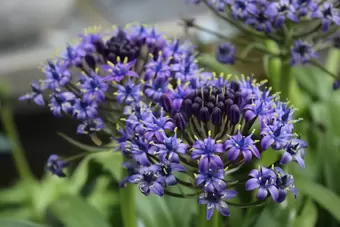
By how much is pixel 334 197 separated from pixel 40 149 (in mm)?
825

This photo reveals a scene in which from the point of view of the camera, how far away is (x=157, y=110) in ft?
1.48

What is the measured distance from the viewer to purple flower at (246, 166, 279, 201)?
379mm

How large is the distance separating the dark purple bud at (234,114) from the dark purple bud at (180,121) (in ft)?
0.13

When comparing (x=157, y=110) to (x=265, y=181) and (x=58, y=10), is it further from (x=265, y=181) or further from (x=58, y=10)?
(x=58, y=10)

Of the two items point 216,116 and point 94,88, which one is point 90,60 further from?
point 216,116

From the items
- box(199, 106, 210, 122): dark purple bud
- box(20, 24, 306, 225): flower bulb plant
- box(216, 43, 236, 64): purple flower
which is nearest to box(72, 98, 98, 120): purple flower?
box(20, 24, 306, 225): flower bulb plant

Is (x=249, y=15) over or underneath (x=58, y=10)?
over

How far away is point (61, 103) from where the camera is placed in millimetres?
474

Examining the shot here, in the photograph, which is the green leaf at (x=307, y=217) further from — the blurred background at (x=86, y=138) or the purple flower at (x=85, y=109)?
the purple flower at (x=85, y=109)

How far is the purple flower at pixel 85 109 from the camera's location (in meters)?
0.46

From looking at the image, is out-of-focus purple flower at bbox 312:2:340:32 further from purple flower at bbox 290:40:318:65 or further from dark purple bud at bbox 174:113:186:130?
dark purple bud at bbox 174:113:186:130

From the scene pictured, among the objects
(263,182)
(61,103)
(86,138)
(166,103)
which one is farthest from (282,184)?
(86,138)

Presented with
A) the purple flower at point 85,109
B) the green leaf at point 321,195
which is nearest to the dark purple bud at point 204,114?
the purple flower at point 85,109

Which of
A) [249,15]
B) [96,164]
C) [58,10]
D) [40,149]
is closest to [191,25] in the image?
[249,15]
